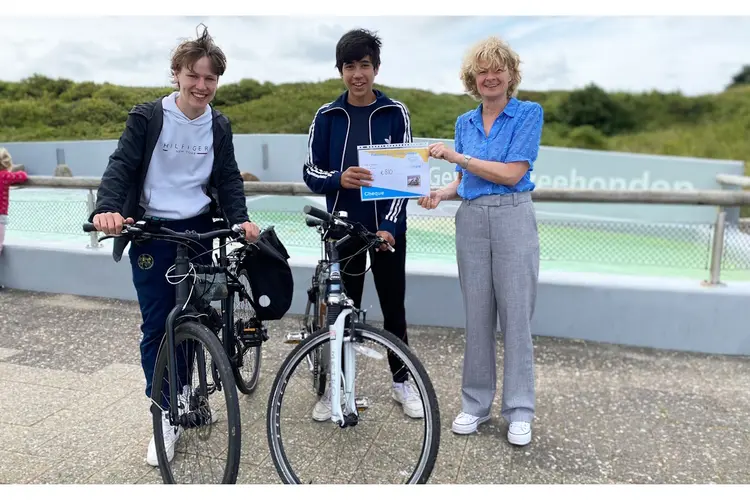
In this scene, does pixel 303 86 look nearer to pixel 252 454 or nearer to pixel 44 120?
pixel 44 120

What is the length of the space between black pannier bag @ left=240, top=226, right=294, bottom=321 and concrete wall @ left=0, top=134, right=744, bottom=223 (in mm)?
1120

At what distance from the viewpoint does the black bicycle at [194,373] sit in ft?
7.50

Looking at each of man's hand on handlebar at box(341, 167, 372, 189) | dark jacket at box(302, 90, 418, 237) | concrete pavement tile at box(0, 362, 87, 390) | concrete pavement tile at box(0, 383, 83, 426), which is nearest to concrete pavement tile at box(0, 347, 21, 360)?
concrete pavement tile at box(0, 362, 87, 390)

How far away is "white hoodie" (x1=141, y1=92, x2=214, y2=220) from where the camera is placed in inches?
101

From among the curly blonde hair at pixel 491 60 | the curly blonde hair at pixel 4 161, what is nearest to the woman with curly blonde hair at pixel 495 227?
the curly blonde hair at pixel 491 60

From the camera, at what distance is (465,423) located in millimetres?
2998

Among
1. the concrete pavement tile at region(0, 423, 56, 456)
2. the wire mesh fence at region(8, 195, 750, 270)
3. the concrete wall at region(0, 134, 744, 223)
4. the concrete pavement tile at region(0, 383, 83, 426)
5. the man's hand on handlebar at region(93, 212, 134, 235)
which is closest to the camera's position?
the man's hand on handlebar at region(93, 212, 134, 235)

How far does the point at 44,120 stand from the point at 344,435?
8477mm

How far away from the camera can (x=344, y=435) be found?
281 cm

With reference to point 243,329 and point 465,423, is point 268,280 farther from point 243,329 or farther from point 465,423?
point 465,423

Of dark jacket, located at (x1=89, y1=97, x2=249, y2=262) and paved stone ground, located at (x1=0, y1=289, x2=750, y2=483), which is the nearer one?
dark jacket, located at (x1=89, y1=97, x2=249, y2=262)

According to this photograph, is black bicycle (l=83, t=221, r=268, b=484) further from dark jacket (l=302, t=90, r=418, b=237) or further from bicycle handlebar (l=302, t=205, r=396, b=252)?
dark jacket (l=302, t=90, r=418, b=237)

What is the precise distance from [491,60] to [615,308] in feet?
7.60

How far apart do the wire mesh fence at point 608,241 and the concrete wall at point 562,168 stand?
12cm
